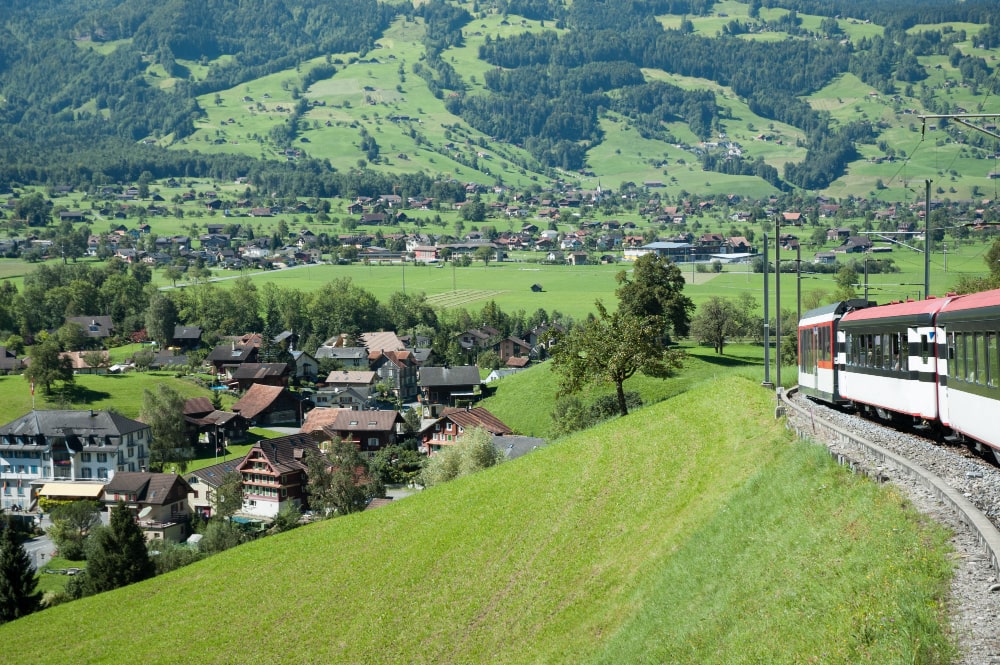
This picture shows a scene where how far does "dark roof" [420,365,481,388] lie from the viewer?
352 feet

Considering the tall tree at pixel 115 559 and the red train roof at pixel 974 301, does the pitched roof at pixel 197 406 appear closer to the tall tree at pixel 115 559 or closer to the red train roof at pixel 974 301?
the tall tree at pixel 115 559

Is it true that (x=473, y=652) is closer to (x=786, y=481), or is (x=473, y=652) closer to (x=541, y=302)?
(x=786, y=481)

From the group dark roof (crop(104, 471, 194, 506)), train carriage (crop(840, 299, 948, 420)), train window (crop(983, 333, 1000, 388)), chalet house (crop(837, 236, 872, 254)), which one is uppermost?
train window (crop(983, 333, 1000, 388))

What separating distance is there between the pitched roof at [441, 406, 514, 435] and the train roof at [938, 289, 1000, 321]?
185ft

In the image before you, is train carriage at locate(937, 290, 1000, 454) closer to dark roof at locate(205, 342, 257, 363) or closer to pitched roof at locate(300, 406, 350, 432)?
pitched roof at locate(300, 406, 350, 432)

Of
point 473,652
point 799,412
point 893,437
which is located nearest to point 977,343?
point 893,437

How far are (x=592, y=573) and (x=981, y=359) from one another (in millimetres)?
11245

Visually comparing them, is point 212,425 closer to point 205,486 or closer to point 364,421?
point 364,421

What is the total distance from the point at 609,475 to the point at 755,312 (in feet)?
305

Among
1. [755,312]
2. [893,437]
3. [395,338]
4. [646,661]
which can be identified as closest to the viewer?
[646,661]

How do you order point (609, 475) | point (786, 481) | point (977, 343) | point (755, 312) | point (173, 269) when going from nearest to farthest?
point (977, 343)
point (786, 481)
point (609, 475)
point (755, 312)
point (173, 269)

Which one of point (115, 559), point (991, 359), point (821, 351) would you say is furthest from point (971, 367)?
point (115, 559)

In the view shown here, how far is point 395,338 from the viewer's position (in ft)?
456

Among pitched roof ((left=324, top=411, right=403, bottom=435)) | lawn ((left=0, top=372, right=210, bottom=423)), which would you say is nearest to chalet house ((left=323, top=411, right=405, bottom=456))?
pitched roof ((left=324, top=411, right=403, bottom=435))
